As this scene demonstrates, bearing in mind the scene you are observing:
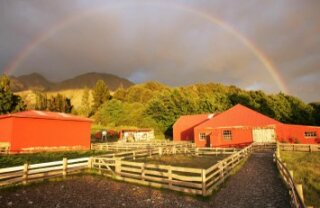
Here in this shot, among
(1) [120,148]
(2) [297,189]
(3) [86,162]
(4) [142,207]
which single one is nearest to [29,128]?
(1) [120,148]

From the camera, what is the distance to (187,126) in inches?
1838

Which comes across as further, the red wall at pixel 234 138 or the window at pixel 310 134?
the window at pixel 310 134

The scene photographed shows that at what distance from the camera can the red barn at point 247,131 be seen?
1320 inches

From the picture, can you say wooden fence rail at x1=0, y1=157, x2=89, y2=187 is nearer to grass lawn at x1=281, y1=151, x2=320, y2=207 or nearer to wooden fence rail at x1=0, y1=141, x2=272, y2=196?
wooden fence rail at x1=0, y1=141, x2=272, y2=196

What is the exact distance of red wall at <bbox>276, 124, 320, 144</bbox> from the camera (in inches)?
1326

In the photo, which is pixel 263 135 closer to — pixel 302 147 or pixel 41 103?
pixel 302 147

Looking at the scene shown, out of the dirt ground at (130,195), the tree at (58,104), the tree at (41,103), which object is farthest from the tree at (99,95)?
the dirt ground at (130,195)

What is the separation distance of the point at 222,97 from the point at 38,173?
59938 mm

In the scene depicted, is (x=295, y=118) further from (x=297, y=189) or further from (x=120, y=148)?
(x=297, y=189)

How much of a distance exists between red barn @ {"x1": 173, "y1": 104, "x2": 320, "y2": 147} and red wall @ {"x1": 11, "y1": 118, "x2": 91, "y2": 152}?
57.8ft

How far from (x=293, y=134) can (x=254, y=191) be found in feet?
91.4

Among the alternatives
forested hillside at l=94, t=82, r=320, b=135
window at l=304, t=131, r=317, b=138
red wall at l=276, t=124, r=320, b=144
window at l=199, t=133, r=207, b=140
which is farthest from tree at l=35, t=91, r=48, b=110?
window at l=304, t=131, r=317, b=138

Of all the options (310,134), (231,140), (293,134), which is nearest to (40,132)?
(231,140)

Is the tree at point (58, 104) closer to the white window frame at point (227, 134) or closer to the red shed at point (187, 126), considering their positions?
the red shed at point (187, 126)
